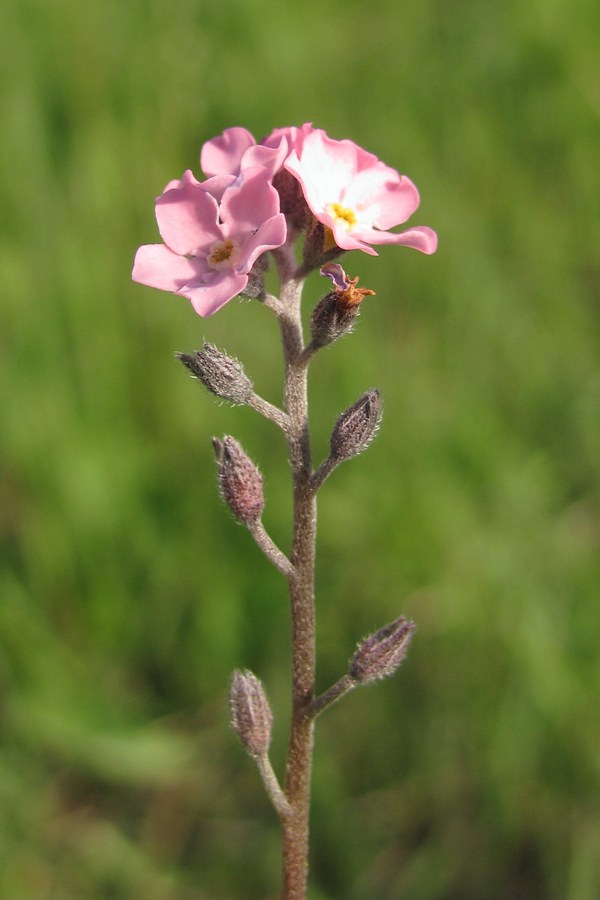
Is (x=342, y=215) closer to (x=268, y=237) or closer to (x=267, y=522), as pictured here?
(x=268, y=237)

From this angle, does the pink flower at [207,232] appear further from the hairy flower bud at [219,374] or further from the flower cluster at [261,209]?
the hairy flower bud at [219,374]

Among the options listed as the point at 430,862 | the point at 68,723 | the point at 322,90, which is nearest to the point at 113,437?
the point at 68,723

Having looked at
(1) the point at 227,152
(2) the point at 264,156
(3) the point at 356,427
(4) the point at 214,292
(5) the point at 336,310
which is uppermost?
(1) the point at 227,152

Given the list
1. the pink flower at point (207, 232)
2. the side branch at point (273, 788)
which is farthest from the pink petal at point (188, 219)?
the side branch at point (273, 788)

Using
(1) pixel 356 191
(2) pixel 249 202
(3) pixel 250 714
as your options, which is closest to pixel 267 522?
(3) pixel 250 714

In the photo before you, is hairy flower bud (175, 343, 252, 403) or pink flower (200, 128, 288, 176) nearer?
hairy flower bud (175, 343, 252, 403)

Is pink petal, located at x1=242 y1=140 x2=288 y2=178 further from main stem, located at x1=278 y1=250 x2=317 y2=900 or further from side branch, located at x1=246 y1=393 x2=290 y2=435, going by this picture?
side branch, located at x1=246 y1=393 x2=290 y2=435

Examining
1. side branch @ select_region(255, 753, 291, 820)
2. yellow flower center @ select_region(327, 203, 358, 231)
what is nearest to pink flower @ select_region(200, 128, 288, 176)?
yellow flower center @ select_region(327, 203, 358, 231)
